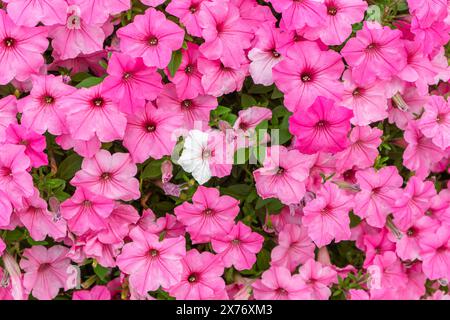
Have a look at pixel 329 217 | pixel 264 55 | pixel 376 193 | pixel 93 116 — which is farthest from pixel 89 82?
pixel 376 193

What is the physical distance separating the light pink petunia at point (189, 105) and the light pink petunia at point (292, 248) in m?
0.39

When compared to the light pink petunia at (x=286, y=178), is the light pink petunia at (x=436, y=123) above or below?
above

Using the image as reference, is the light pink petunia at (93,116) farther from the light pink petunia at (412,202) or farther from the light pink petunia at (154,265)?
the light pink petunia at (412,202)

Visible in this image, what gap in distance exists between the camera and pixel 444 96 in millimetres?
1685

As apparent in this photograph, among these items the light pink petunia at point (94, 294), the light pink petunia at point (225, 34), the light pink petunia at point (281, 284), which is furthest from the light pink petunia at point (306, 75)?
the light pink petunia at point (94, 294)

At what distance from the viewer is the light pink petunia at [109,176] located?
136 cm

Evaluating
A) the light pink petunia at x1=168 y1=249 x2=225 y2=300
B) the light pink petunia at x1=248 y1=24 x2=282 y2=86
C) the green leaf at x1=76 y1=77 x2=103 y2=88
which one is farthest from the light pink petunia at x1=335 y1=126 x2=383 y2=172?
the green leaf at x1=76 y1=77 x2=103 y2=88

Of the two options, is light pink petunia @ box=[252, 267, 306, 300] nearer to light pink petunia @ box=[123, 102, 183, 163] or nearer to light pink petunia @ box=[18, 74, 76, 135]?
light pink petunia @ box=[123, 102, 183, 163]

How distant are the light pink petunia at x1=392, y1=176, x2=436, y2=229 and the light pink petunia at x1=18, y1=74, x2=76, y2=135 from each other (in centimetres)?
89

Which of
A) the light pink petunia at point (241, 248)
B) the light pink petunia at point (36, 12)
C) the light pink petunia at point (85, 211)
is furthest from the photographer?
the light pink petunia at point (241, 248)

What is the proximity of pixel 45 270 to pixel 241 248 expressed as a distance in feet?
1.82

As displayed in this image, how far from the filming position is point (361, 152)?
4.95 feet

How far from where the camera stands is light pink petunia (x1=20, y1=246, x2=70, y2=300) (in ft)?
5.01
